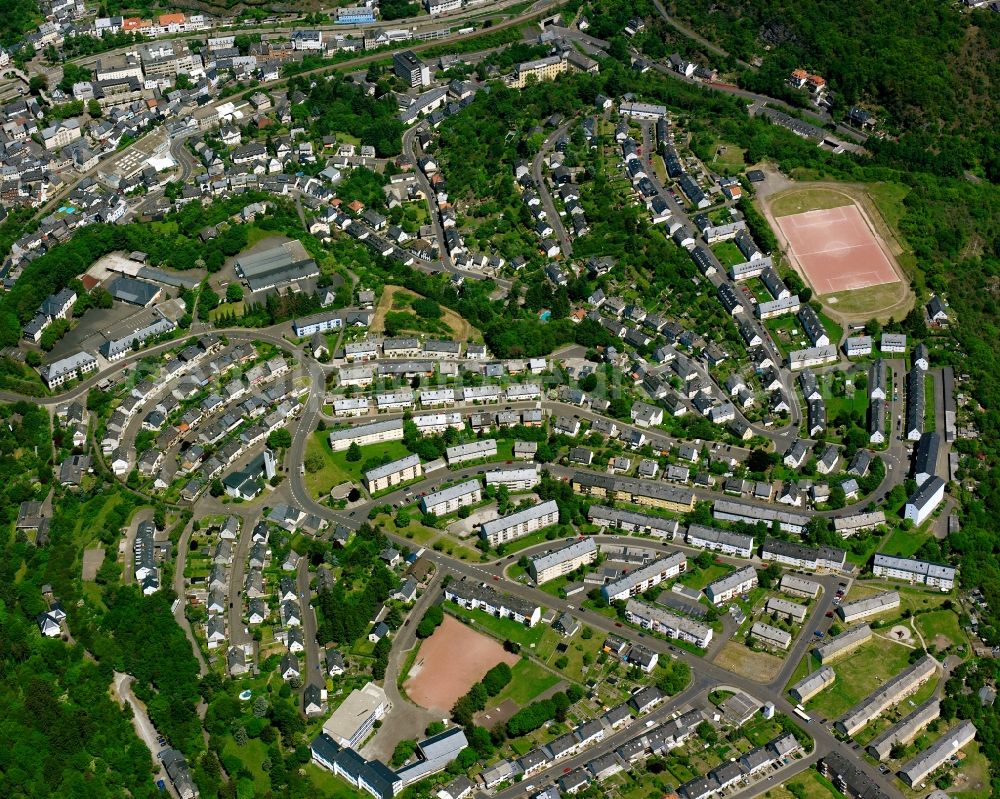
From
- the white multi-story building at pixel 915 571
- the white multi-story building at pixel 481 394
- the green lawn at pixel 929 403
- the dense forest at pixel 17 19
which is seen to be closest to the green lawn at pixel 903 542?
the white multi-story building at pixel 915 571

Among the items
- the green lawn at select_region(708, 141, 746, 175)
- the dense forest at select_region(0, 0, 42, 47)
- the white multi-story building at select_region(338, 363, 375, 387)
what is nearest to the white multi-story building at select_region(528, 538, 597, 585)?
the white multi-story building at select_region(338, 363, 375, 387)

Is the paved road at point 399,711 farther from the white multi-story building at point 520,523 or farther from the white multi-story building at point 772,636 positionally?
the white multi-story building at point 772,636

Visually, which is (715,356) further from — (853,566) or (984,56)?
(984,56)

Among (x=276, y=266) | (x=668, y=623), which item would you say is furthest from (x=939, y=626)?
(x=276, y=266)

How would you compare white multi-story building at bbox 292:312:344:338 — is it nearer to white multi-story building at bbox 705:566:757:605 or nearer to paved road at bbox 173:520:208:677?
paved road at bbox 173:520:208:677

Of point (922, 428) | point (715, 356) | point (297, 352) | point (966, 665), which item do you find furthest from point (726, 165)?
point (966, 665)

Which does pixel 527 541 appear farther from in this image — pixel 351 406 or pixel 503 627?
pixel 351 406
